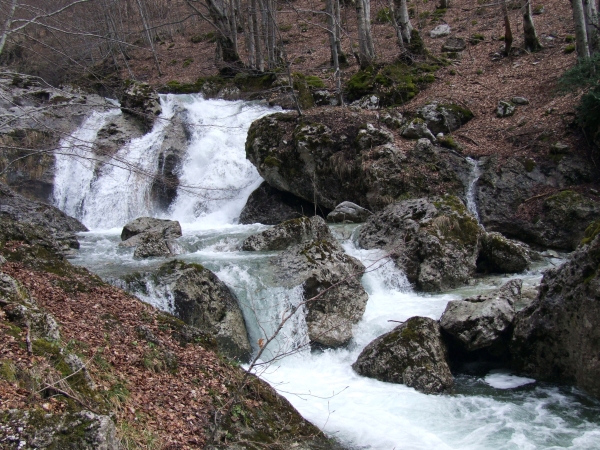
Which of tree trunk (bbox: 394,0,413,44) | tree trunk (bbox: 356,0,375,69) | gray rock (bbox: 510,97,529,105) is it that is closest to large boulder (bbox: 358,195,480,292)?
gray rock (bbox: 510,97,529,105)

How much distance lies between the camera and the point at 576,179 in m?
12.7

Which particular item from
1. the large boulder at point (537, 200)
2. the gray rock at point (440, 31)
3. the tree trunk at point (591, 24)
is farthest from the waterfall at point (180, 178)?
the tree trunk at point (591, 24)

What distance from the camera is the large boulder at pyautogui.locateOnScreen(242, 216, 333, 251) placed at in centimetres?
1127

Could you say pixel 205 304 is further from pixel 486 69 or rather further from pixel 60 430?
pixel 486 69

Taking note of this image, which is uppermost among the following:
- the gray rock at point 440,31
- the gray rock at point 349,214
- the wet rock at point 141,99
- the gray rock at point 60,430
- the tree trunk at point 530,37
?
the gray rock at point 440,31

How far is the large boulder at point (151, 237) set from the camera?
10.9m

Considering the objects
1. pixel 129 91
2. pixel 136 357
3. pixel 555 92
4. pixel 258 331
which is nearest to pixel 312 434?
pixel 136 357

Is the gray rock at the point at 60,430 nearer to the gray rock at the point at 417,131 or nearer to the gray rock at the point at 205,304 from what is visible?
the gray rock at the point at 205,304

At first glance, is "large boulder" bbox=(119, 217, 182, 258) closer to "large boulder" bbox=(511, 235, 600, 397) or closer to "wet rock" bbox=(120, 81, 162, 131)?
"large boulder" bbox=(511, 235, 600, 397)

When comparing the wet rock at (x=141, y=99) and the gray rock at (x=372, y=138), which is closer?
the gray rock at (x=372, y=138)

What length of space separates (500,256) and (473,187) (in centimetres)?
347

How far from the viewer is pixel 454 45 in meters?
21.3

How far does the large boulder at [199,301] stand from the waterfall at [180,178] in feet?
23.6

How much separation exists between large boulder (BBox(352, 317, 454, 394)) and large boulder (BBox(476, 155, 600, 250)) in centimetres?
631
